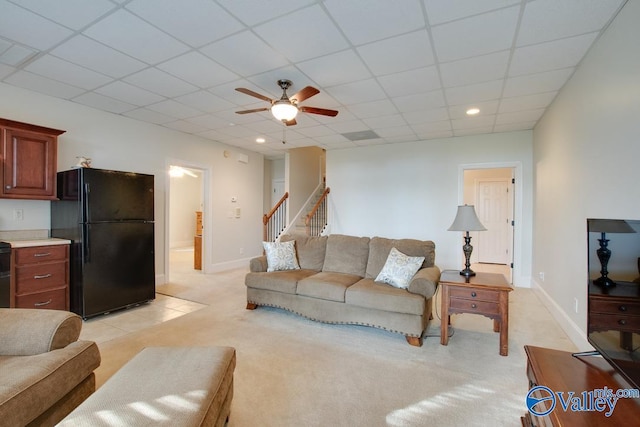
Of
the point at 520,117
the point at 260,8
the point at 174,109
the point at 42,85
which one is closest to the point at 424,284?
the point at 260,8

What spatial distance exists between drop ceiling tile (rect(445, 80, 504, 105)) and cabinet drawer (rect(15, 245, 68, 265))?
4.72 meters

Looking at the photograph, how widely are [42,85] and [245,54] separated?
2.55 m

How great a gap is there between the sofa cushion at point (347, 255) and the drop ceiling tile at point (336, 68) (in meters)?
1.93

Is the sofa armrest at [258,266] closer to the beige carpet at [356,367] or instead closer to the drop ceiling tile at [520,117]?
the beige carpet at [356,367]

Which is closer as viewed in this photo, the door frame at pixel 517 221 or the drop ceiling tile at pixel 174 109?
the drop ceiling tile at pixel 174 109

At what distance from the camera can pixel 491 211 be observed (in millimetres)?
7262

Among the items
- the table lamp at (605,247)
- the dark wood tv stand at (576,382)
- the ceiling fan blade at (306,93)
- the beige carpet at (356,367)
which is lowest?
the beige carpet at (356,367)

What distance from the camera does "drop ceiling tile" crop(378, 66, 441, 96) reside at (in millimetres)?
2951

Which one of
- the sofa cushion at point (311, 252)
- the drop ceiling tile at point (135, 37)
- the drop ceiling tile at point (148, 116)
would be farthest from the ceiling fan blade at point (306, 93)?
the drop ceiling tile at point (148, 116)

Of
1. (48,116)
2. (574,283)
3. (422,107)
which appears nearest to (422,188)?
(422,107)

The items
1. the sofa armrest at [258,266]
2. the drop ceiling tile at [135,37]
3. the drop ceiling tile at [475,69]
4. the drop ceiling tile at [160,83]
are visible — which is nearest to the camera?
the drop ceiling tile at [135,37]

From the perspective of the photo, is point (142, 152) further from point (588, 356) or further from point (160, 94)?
point (588, 356)

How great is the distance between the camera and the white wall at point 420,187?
5.02 metres

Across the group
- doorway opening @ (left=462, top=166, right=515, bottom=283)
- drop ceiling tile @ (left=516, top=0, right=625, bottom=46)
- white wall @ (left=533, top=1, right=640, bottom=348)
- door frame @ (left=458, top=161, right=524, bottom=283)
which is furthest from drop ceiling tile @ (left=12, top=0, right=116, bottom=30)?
doorway opening @ (left=462, top=166, right=515, bottom=283)
